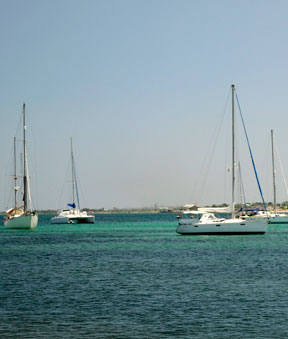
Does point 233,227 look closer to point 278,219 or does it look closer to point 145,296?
point 145,296

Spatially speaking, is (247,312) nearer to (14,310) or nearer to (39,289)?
(14,310)

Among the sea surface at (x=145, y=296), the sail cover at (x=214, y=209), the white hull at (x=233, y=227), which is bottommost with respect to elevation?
the sea surface at (x=145, y=296)

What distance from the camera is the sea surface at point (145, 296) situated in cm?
2491

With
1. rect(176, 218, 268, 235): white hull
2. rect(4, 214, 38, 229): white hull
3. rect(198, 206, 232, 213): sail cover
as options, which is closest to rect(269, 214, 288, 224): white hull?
rect(198, 206, 232, 213): sail cover

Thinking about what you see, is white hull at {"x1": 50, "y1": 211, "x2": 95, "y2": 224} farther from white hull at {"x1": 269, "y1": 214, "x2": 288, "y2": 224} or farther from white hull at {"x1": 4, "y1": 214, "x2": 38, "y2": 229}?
white hull at {"x1": 4, "y1": 214, "x2": 38, "y2": 229}

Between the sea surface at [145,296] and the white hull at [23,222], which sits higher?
the white hull at [23,222]

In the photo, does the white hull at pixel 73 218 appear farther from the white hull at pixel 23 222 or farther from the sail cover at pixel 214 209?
the sail cover at pixel 214 209

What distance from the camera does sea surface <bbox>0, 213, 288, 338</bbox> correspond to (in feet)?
81.7

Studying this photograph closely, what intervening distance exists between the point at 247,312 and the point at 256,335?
4.14 m

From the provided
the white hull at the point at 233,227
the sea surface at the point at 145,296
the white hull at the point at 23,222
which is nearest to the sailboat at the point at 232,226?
the white hull at the point at 233,227

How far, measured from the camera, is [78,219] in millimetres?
159875

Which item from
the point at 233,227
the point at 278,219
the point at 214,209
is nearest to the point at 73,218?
the point at 278,219

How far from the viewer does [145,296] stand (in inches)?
1266

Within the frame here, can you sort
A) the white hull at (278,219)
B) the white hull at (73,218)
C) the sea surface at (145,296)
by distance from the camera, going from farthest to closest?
the white hull at (73,218) < the white hull at (278,219) < the sea surface at (145,296)
